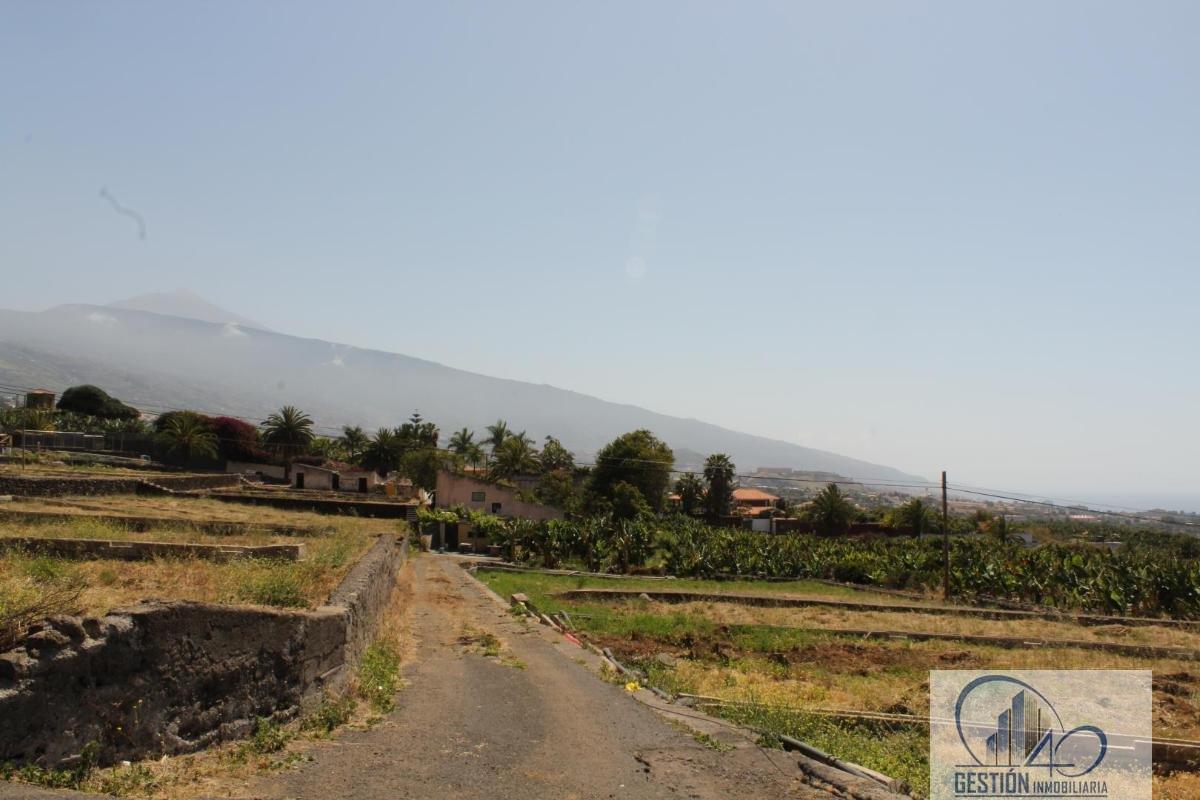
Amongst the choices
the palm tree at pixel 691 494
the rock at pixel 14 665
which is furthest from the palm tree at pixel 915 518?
the rock at pixel 14 665

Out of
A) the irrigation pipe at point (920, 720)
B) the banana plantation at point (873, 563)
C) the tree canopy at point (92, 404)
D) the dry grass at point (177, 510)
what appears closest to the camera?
the irrigation pipe at point (920, 720)

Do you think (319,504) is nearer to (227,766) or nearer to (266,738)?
(266,738)

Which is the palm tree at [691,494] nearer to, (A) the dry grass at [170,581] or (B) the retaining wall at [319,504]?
(B) the retaining wall at [319,504]

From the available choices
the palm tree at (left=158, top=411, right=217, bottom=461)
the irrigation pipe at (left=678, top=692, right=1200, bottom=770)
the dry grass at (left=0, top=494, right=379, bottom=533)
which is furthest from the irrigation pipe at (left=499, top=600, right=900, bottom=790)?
the palm tree at (left=158, top=411, right=217, bottom=461)

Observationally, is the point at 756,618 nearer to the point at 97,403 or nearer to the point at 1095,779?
the point at 1095,779

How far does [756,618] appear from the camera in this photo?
26.4m

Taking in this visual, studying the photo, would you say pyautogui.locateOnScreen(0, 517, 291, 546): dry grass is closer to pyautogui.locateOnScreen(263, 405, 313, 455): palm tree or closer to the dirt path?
the dirt path

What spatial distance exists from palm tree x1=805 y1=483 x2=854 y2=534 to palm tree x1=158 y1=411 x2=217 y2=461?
2265 inches

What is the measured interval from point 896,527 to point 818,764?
79348mm

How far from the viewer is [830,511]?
87438mm
